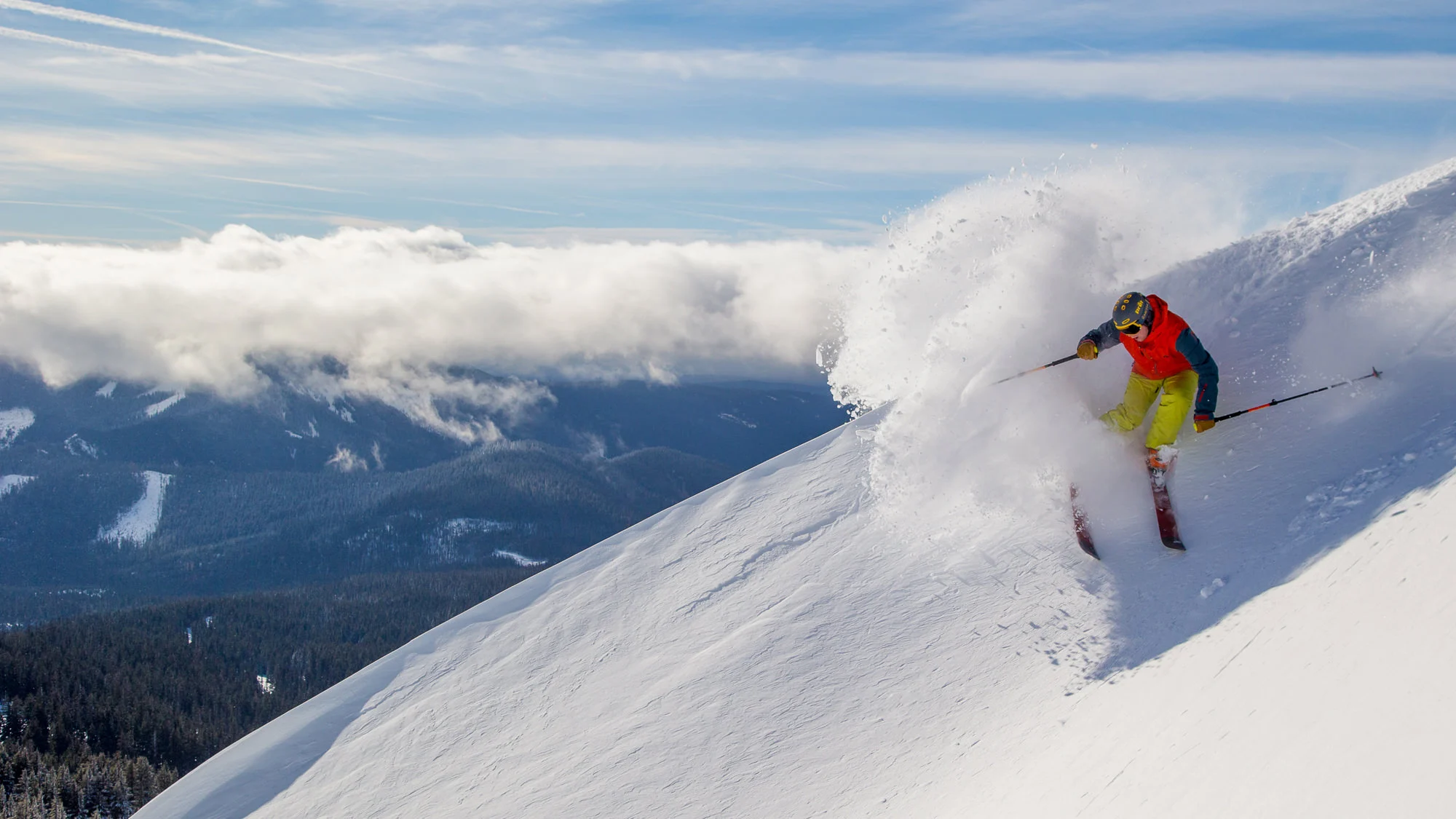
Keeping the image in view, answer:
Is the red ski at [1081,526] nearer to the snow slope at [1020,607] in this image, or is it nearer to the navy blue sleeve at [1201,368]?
the snow slope at [1020,607]

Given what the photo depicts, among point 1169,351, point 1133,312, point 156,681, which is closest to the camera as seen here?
point 1133,312

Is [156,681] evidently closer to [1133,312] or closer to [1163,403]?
[1163,403]

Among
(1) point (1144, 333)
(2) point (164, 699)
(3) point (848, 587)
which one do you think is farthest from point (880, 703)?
(2) point (164, 699)

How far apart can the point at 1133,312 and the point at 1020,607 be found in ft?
10.7

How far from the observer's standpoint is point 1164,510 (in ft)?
29.5

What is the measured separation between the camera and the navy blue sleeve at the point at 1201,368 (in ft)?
29.8

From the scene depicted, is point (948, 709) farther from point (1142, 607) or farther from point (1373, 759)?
point (1373, 759)

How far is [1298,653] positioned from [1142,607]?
2083 millimetres

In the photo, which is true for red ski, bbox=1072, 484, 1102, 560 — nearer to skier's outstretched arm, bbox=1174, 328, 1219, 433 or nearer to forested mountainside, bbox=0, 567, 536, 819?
skier's outstretched arm, bbox=1174, 328, 1219, 433

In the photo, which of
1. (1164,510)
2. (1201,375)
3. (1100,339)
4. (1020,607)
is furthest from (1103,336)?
(1020,607)

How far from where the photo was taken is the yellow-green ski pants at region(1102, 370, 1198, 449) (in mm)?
9180

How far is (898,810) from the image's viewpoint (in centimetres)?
775

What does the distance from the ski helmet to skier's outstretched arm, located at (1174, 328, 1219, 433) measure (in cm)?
44

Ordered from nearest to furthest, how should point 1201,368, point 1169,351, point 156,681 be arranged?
point 1201,368, point 1169,351, point 156,681
